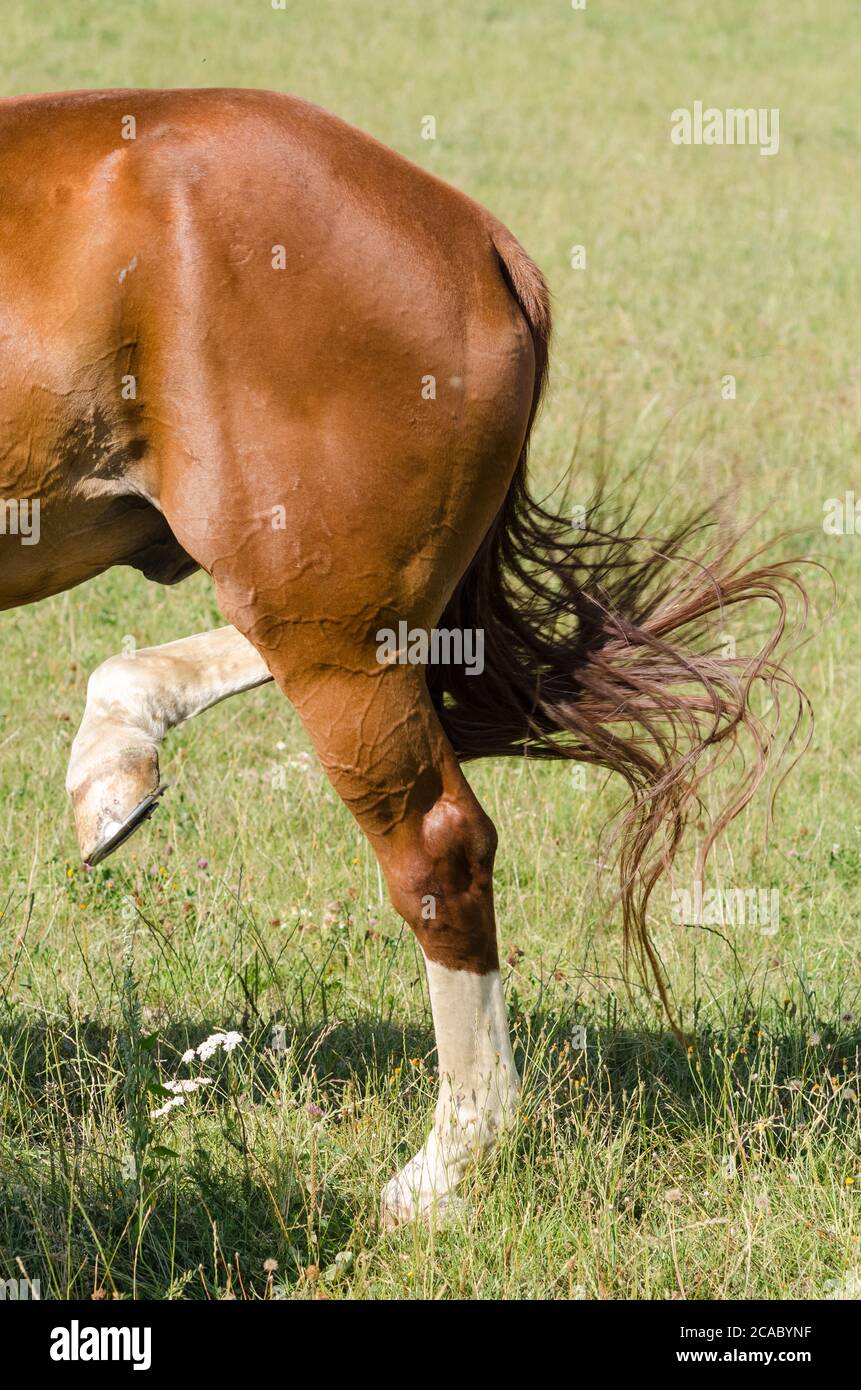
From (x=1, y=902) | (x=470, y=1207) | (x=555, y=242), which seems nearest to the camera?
(x=470, y=1207)

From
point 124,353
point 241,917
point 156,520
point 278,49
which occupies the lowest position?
point 241,917

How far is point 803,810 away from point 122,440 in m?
3.08

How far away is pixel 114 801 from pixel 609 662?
115 centimetres

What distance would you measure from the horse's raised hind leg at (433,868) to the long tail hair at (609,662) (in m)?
0.34

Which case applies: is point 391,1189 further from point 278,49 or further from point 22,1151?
point 278,49

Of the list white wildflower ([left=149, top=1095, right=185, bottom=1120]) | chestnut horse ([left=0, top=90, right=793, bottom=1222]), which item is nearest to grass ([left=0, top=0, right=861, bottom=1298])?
white wildflower ([left=149, top=1095, right=185, bottom=1120])

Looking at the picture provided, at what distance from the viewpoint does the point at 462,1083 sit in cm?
314

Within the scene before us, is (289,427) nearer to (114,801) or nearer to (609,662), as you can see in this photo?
(114,801)

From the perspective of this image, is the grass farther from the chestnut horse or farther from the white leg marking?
the chestnut horse

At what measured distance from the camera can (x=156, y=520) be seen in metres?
3.03

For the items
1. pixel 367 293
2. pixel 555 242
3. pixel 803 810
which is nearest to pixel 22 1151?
pixel 367 293

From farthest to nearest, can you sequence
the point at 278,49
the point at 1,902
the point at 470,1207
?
the point at 278,49, the point at 1,902, the point at 470,1207

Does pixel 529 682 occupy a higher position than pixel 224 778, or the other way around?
pixel 529 682

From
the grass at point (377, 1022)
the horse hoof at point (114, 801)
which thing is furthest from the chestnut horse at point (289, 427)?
the grass at point (377, 1022)
